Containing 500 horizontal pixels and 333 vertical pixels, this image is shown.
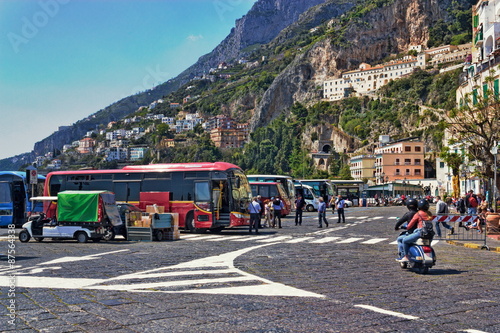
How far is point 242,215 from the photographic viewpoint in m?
25.1

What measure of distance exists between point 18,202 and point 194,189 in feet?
40.3

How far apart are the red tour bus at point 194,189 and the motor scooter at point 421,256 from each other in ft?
45.2

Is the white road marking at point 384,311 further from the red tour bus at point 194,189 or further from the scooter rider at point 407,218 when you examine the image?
the red tour bus at point 194,189

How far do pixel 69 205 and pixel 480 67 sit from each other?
3383 cm

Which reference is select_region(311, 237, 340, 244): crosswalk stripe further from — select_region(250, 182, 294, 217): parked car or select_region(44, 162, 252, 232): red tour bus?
select_region(250, 182, 294, 217): parked car

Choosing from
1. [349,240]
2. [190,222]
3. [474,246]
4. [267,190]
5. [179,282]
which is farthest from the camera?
[267,190]

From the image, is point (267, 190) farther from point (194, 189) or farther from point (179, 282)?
point (179, 282)

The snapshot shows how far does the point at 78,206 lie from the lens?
65.0 ft

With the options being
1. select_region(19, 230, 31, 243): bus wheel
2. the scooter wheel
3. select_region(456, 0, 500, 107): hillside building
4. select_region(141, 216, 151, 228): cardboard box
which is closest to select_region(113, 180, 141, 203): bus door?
select_region(141, 216, 151, 228): cardboard box

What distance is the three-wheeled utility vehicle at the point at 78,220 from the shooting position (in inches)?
778

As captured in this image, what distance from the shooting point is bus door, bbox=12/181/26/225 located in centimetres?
3089

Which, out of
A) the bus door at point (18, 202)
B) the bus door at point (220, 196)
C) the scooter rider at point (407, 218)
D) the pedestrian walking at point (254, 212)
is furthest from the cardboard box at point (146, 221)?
the bus door at point (18, 202)

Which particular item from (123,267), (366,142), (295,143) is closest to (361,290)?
(123,267)

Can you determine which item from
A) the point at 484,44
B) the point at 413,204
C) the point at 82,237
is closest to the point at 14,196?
the point at 82,237
